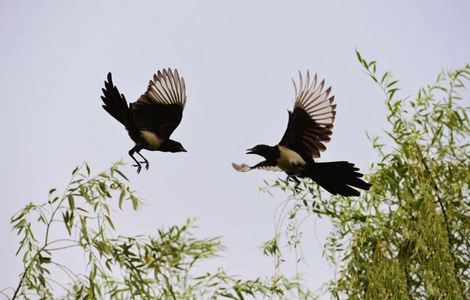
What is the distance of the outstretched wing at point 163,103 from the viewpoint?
3.13 meters

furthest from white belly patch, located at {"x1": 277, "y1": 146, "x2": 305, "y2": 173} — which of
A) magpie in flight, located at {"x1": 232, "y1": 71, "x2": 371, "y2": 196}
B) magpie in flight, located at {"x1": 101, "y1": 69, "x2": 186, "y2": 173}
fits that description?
magpie in flight, located at {"x1": 101, "y1": 69, "x2": 186, "y2": 173}

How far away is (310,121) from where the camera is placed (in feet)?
9.59

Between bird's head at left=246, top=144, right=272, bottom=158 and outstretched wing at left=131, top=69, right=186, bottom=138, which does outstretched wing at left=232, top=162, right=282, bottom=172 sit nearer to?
bird's head at left=246, top=144, right=272, bottom=158

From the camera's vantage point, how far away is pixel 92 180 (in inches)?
103

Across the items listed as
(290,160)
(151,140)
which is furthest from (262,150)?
(151,140)

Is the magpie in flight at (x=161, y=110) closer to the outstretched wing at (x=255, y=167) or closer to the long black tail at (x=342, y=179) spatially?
the outstretched wing at (x=255, y=167)

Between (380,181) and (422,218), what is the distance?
33 cm

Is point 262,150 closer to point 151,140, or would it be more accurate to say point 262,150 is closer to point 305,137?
point 305,137

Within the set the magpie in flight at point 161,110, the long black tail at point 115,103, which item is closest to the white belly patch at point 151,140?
the magpie in flight at point 161,110

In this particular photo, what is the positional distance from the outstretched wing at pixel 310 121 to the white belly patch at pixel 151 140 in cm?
52

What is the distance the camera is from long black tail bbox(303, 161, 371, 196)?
2754mm

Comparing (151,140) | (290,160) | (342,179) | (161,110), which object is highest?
(161,110)

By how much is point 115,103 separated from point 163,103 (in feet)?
1.67

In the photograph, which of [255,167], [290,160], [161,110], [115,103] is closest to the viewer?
[115,103]
